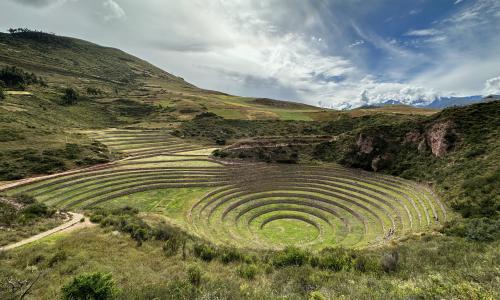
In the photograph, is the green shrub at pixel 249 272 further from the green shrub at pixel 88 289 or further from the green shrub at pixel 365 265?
the green shrub at pixel 88 289

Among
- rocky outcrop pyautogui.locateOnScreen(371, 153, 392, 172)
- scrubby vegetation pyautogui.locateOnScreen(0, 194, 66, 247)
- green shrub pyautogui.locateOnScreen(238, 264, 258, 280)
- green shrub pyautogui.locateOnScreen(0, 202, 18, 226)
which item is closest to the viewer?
green shrub pyautogui.locateOnScreen(238, 264, 258, 280)

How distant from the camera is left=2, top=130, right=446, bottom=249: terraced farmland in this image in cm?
2317

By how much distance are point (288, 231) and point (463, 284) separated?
60.7 ft

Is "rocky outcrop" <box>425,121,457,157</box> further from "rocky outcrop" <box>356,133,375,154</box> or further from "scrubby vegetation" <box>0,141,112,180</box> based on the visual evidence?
"scrubby vegetation" <box>0,141,112,180</box>

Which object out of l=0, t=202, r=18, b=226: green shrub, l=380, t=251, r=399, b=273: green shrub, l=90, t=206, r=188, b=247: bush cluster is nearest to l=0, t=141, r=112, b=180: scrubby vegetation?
l=0, t=202, r=18, b=226: green shrub

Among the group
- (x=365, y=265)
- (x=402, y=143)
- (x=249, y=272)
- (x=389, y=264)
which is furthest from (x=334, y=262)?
(x=402, y=143)

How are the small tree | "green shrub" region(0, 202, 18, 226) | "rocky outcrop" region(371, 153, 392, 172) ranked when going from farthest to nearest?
the small tree → "rocky outcrop" region(371, 153, 392, 172) → "green shrub" region(0, 202, 18, 226)

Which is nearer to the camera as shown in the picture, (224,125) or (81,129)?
(81,129)

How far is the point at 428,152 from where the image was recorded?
3456 centimetres

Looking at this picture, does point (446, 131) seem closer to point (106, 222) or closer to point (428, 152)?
point (428, 152)

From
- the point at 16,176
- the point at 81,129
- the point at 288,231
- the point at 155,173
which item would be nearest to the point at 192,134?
the point at 81,129

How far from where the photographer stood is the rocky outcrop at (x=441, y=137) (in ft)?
107

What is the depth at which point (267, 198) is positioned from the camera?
103ft

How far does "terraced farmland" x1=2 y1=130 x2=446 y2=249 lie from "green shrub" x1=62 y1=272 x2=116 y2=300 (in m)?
13.8
